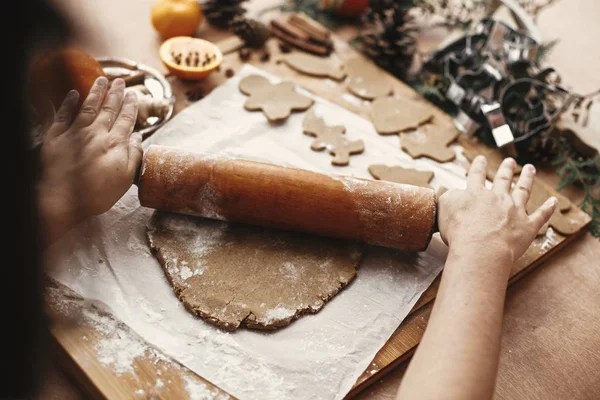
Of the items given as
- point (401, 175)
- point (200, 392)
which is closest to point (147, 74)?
point (401, 175)

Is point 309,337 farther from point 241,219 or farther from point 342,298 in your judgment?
point 241,219

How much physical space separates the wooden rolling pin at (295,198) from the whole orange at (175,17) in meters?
0.77

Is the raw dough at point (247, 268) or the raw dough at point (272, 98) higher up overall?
the raw dough at point (272, 98)

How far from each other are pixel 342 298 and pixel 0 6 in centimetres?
98

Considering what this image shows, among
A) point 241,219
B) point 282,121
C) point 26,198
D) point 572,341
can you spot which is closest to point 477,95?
point 282,121

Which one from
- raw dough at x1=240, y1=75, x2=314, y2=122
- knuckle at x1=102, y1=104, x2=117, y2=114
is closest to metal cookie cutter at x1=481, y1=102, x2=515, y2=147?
raw dough at x1=240, y1=75, x2=314, y2=122

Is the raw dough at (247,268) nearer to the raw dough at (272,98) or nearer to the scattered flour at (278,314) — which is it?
the scattered flour at (278,314)

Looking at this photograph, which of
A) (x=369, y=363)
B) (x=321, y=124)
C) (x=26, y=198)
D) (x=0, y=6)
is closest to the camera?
(x=0, y=6)

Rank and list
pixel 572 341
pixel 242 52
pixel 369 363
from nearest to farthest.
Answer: pixel 369 363 → pixel 572 341 → pixel 242 52

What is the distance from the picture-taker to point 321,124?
1582 mm

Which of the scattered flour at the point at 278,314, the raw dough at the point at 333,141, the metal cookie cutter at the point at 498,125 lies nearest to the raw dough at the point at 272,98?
the raw dough at the point at 333,141

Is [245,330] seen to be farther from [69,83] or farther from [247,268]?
[69,83]

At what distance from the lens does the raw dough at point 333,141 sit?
4.92 ft

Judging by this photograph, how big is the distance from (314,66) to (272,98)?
0.27 metres
